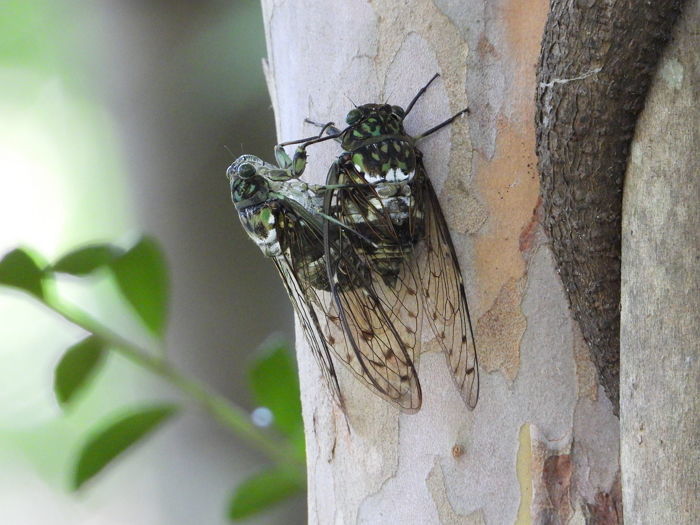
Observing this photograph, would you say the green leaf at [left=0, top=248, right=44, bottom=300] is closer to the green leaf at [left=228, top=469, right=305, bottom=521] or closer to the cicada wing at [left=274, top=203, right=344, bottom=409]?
the cicada wing at [left=274, top=203, right=344, bottom=409]

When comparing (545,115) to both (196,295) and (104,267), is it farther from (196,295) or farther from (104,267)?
(196,295)

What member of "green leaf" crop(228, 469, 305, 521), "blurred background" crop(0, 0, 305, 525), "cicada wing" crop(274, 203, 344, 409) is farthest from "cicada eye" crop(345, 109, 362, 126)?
"blurred background" crop(0, 0, 305, 525)

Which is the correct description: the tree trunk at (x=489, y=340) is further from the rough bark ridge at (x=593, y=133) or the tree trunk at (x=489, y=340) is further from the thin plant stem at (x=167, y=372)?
the thin plant stem at (x=167, y=372)

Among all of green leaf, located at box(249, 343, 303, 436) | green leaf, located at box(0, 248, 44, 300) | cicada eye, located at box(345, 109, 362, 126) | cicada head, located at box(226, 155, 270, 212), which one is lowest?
green leaf, located at box(249, 343, 303, 436)

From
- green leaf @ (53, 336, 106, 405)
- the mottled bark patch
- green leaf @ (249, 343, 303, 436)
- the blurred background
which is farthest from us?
the blurred background

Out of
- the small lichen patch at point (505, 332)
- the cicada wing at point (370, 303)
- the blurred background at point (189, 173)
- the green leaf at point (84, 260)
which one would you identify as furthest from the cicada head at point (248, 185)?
the blurred background at point (189, 173)

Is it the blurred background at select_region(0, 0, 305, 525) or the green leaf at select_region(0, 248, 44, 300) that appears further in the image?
the blurred background at select_region(0, 0, 305, 525)
